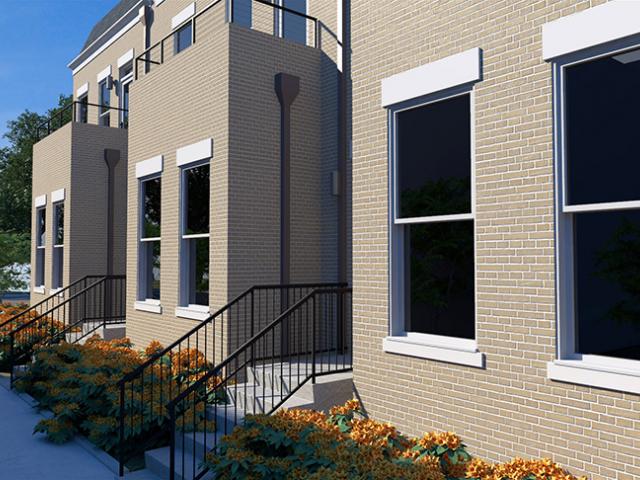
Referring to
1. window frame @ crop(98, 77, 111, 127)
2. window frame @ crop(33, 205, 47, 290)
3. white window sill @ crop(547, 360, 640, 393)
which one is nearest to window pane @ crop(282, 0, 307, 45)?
white window sill @ crop(547, 360, 640, 393)

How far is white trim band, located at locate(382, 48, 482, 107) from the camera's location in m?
5.55

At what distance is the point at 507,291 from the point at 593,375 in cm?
101

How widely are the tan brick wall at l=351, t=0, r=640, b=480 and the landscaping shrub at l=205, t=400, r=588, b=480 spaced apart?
17.5 inches

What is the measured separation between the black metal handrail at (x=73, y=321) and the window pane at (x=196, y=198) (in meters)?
3.08

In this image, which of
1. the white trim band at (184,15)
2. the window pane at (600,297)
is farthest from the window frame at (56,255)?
the window pane at (600,297)

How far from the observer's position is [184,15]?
1457cm

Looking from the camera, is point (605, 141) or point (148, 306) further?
point (148, 306)

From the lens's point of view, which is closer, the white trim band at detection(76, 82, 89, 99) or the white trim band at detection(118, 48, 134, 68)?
the white trim band at detection(118, 48, 134, 68)

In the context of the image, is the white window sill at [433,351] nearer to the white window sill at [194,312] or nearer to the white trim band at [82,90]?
the white window sill at [194,312]

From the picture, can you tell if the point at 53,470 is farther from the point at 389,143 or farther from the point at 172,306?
the point at 389,143

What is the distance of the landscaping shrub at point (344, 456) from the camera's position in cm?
435

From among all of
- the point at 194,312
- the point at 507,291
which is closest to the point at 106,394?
the point at 194,312

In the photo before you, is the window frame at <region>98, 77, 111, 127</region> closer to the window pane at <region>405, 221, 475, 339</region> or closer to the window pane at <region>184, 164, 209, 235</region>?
the window pane at <region>184, 164, 209, 235</region>

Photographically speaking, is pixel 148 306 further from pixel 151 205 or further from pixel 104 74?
pixel 104 74
